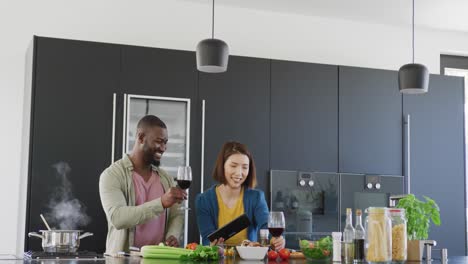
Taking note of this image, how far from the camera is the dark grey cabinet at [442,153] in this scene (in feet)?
20.3

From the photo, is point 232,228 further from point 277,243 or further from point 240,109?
point 240,109

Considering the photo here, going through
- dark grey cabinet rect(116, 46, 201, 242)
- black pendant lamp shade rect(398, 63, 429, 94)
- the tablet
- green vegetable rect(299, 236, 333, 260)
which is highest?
dark grey cabinet rect(116, 46, 201, 242)

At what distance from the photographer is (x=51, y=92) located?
512cm

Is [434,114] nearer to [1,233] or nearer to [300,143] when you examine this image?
[300,143]

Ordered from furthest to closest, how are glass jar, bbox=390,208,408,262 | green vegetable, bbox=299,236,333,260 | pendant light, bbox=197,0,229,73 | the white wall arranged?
1. the white wall
2. pendant light, bbox=197,0,229,73
3. green vegetable, bbox=299,236,333,260
4. glass jar, bbox=390,208,408,262

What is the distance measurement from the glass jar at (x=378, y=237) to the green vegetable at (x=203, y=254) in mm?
630

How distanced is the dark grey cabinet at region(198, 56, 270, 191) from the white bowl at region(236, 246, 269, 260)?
2.28 metres

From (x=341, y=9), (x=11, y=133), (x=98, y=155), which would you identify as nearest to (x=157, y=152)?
(x=98, y=155)

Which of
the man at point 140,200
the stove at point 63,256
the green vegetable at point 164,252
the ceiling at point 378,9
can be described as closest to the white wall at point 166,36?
the ceiling at point 378,9

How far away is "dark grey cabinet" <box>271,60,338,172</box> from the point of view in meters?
5.77

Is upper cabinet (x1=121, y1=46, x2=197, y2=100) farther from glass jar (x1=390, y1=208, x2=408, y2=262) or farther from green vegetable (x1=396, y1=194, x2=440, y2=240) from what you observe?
glass jar (x1=390, y1=208, x2=408, y2=262)

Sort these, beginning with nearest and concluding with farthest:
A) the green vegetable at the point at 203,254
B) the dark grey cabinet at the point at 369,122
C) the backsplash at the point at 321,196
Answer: the green vegetable at the point at 203,254 → the backsplash at the point at 321,196 → the dark grey cabinet at the point at 369,122

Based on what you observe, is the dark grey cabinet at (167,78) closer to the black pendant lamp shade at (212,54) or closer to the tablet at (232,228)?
the black pendant lamp shade at (212,54)

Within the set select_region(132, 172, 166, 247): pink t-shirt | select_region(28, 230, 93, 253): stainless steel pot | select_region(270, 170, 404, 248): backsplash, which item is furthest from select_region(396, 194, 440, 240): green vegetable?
select_region(270, 170, 404, 248): backsplash
